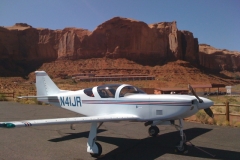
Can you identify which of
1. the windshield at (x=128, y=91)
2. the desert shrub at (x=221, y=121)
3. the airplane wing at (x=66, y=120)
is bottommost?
the desert shrub at (x=221, y=121)

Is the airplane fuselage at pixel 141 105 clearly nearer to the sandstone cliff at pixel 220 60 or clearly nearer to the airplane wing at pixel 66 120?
the airplane wing at pixel 66 120

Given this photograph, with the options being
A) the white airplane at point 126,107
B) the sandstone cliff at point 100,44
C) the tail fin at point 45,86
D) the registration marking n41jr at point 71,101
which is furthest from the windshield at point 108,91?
the sandstone cliff at point 100,44

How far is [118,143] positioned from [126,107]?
1507mm

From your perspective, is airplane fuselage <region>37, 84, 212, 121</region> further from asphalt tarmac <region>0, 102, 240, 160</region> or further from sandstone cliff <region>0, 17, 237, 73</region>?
sandstone cliff <region>0, 17, 237, 73</region>

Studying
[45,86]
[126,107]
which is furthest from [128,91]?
[45,86]

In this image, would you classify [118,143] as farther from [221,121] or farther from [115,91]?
[221,121]

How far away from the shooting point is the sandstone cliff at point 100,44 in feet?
359

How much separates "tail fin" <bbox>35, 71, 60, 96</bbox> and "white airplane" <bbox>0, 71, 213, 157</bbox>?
1.39 metres

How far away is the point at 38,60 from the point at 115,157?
11170 cm

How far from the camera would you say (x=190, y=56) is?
399 ft

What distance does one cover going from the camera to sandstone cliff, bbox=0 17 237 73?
109 meters

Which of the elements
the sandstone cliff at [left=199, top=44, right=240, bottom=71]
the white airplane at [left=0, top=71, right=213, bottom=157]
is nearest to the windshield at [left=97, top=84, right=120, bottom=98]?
the white airplane at [left=0, top=71, right=213, bottom=157]

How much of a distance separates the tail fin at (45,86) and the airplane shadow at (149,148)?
6.77 ft

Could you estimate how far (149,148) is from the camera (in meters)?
7.61
